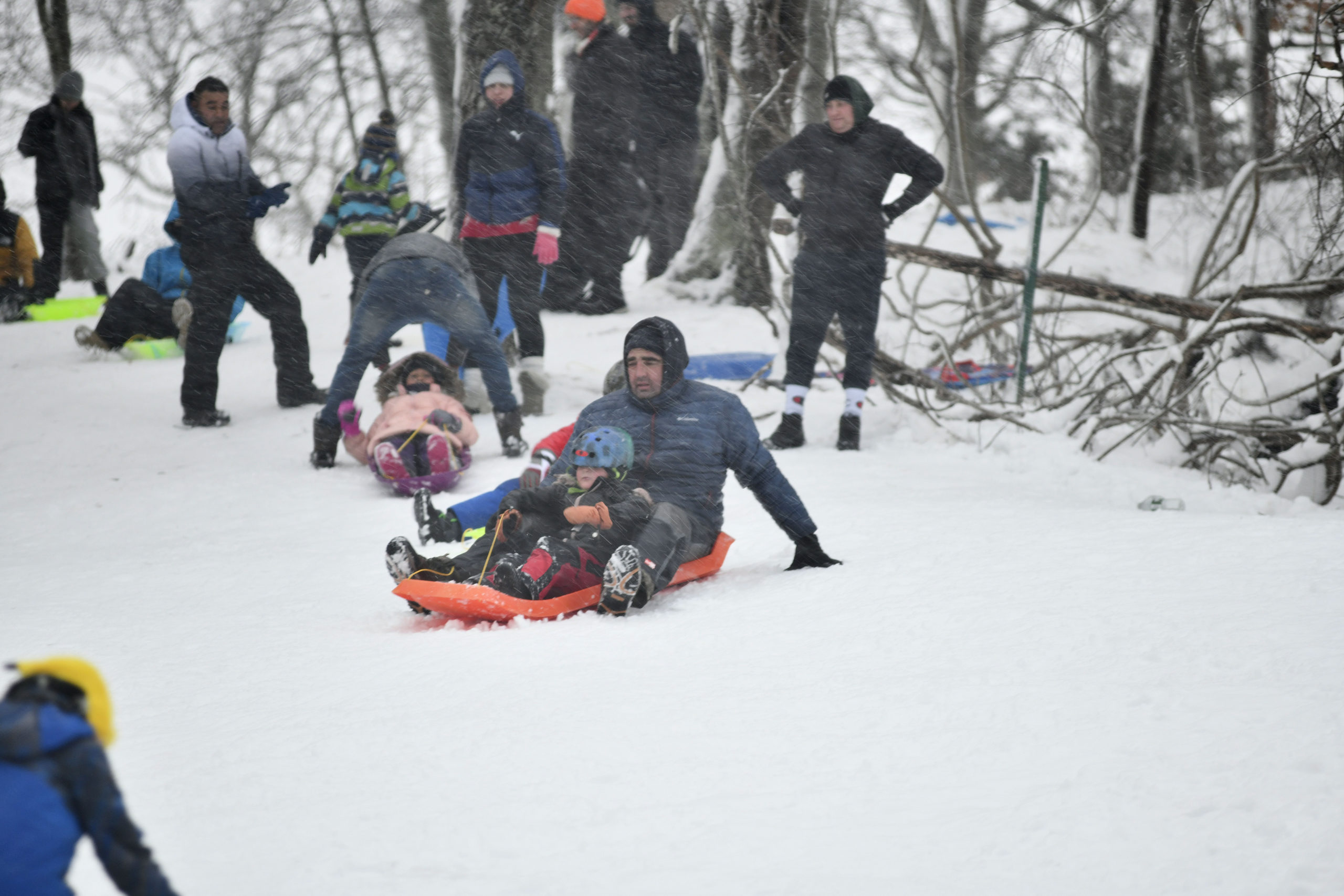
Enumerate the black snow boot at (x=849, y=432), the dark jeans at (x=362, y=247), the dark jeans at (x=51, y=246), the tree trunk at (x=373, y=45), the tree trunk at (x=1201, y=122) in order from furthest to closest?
the tree trunk at (x=373, y=45), the tree trunk at (x=1201, y=122), the dark jeans at (x=51, y=246), the dark jeans at (x=362, y=247), the black snow boot at (x=849, y=432)

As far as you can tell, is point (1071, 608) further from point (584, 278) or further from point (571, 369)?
point (584, 278)

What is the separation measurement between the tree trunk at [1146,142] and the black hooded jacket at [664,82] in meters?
5.78

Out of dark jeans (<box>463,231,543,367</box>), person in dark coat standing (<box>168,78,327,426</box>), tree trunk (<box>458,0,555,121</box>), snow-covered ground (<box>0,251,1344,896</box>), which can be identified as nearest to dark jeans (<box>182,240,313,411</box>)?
person in dark coat standing (<box>168,78,327,426</box>)

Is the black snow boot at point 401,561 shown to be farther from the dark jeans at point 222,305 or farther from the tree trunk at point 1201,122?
the tree trunk at point 1201,122

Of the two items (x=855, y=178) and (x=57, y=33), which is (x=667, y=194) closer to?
(x=855, y=178)

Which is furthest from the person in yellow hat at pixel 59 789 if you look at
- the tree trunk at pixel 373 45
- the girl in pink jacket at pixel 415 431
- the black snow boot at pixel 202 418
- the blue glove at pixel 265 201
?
the tree trunk at pixel 373 45

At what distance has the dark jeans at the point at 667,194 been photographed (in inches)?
372

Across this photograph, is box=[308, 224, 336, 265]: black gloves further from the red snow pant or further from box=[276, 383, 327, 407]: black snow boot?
the red snow pant

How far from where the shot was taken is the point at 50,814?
3.92 feet

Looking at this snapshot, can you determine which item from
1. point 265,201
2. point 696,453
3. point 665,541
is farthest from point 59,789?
point 265,201

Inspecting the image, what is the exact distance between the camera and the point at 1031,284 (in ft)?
21.2

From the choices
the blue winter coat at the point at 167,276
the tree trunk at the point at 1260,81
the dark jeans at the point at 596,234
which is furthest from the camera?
the dark jeans at the point at 596,234

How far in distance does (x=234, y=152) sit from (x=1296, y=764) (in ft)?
19.7

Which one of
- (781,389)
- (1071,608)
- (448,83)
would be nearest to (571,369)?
(781,389)
